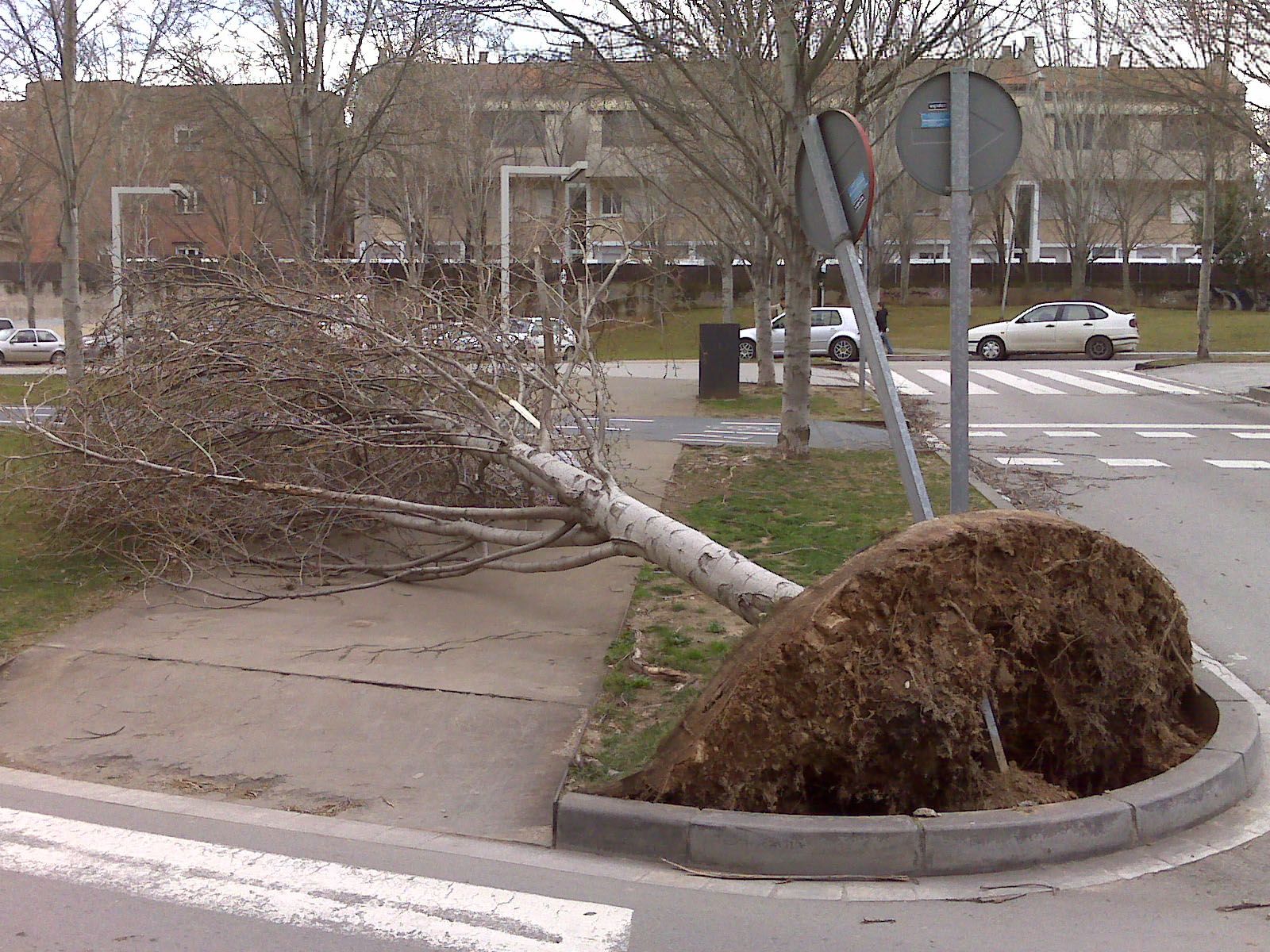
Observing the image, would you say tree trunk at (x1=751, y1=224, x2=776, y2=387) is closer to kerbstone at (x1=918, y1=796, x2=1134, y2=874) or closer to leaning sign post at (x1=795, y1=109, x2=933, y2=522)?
leaning sign post at (x1=795, y1=109, x2=933, y2=522)

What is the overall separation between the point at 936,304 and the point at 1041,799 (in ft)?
174

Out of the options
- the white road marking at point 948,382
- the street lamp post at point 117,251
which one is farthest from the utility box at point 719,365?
the street lamp post at point 117,251

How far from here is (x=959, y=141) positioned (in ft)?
17.3

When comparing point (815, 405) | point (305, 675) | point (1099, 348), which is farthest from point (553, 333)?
point (1099, 348)

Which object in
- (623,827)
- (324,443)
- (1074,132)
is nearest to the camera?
(623,827)

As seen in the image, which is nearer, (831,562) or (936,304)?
(831,562)

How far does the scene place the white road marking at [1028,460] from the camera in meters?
13.9

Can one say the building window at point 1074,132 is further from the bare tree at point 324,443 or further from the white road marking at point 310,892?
the white road marking at point 310,892

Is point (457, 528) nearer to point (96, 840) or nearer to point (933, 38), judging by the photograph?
point (96, 840)

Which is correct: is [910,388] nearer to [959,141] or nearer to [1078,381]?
[1078,381]

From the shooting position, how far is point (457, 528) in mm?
7855

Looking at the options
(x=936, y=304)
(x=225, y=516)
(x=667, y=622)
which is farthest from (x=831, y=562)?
(x=936, y=304)

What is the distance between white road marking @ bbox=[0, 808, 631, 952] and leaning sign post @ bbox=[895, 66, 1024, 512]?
2.49 m

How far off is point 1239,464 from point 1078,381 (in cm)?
1222
